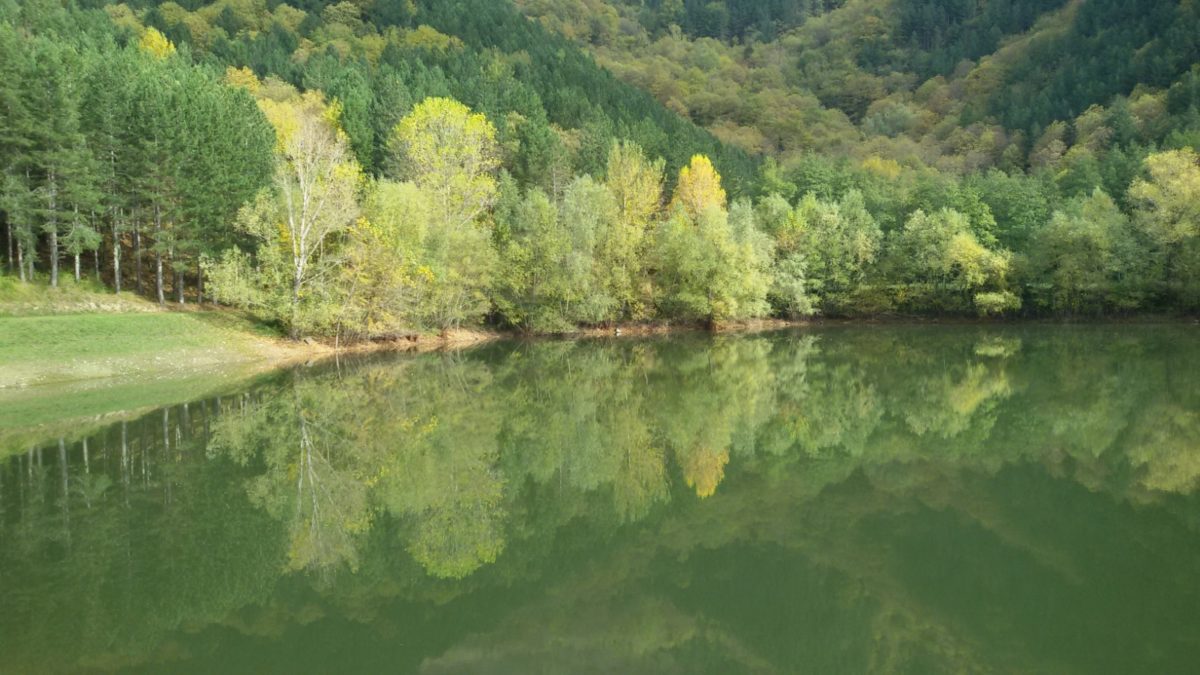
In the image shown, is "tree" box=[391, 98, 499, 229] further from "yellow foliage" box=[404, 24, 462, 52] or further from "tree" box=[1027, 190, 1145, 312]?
"yellow foliage" box=[404, 24, 462, 52]

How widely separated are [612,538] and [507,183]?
169 feet

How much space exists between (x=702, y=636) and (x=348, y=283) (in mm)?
41820

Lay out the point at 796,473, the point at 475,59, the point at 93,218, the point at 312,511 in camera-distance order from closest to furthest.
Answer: the point at 312,511, the point at 796,473, the point at 93,218, the point at 475,59

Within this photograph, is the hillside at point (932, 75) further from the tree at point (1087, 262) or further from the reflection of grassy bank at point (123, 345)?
the reflection of grassy bank at point (123, 345)

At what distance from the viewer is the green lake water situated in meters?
9.16

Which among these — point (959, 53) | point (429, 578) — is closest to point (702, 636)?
point (429, 578)

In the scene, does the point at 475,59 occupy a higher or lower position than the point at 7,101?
higher

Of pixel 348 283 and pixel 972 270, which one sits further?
pixel 972 270

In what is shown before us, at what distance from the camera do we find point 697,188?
7481cm

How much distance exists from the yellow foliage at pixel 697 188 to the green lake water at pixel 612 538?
5015 centimetres

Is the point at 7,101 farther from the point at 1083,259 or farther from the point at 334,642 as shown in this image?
the point at 1083,259

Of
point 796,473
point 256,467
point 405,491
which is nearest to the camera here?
point 405,491

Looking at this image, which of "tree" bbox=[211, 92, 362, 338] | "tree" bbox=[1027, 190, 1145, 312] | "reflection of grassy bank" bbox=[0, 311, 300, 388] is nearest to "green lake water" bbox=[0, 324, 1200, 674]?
"reflection of grassy bank" bbox=[0, 311, 300, 388]

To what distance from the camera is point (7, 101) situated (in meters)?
39.9
